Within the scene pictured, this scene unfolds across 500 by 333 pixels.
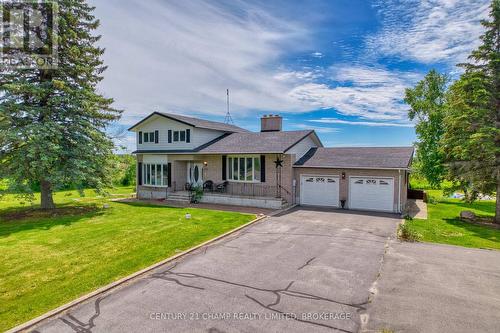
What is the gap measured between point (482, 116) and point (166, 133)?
20756mm

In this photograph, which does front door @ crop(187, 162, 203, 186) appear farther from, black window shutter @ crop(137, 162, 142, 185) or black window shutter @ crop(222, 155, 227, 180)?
black window shutter @ crop(137, 162, 142, 185)

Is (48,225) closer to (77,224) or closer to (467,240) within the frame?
(77,224)

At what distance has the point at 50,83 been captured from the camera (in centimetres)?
1524

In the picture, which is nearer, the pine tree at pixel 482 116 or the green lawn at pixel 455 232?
the green lawn at pixel 455 232

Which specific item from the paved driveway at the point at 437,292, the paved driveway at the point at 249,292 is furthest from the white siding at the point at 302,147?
the paved driveway at the point at 437,292

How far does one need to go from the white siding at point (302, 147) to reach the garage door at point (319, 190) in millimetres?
1813

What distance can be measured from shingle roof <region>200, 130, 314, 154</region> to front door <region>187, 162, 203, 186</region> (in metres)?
1.74

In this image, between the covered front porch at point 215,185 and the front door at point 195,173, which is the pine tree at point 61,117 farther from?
the front door at point 195,173

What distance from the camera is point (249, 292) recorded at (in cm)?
651

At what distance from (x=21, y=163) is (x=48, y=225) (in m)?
4.05

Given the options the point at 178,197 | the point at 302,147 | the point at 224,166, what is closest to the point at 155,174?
the point at 178,197

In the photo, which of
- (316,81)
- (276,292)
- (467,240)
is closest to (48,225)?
(276,292)

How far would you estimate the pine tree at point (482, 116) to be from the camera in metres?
13.7

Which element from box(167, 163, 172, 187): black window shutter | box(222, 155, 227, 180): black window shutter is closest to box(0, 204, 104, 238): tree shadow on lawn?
box(167, 163, 172, 187): black window shutter
